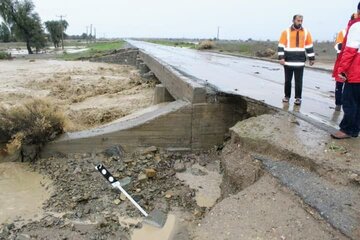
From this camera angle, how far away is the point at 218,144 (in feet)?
29.9

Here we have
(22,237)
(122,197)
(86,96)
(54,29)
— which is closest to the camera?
(22,237)

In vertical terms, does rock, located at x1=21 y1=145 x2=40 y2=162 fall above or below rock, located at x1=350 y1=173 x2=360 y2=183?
below

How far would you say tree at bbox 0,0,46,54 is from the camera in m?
60.9

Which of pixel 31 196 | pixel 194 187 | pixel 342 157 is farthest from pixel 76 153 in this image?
pixel 342 157

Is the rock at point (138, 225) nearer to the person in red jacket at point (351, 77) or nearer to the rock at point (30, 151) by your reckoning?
the person in red jacket at point (351, 77)

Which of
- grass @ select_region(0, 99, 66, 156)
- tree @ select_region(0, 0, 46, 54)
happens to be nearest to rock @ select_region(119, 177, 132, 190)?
grass @ select_region(0, 99, 66, 156)

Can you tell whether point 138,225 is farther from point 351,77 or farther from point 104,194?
point 351,77

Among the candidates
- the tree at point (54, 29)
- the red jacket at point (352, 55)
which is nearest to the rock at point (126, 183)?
the red jacket at point (352, 55)

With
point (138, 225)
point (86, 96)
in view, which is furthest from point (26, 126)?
point (86, 96)

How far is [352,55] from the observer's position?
5.54 meters

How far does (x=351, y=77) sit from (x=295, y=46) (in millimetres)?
2315

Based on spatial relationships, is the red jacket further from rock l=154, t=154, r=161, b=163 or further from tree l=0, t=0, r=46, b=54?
tree l=0, t=0, r=46, b=54

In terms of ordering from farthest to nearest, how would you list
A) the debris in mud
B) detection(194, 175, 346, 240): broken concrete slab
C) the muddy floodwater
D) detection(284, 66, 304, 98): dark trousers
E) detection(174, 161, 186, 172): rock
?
detection(174, 161, 186, 172): rock, detection(284, 66, 304, 98): dark trousers, the muddy floodwater, the debris in mud, detection(194, 175, 346, 240): broken concrete slab

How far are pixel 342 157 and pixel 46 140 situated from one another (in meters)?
6.24
